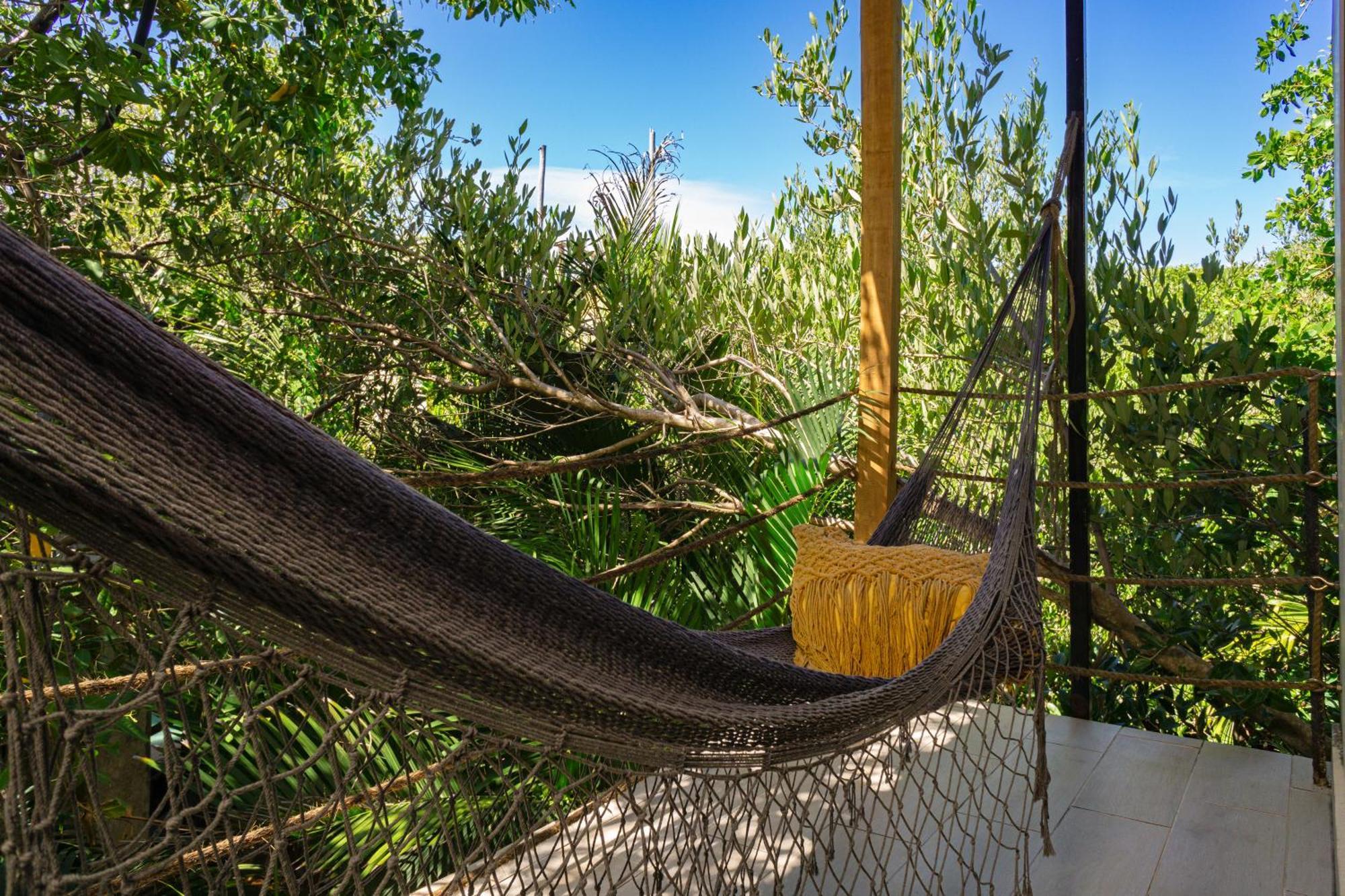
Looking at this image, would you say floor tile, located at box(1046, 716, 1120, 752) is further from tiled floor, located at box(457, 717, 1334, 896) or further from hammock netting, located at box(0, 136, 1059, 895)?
hammock netting, located at box(0, 136, 1059, 895)

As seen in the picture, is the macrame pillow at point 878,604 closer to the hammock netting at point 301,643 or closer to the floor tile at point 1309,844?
the hammock netting at point 301,643

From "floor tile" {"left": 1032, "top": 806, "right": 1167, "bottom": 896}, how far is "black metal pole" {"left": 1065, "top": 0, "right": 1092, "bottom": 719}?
0.70m

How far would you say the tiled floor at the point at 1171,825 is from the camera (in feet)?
5.57

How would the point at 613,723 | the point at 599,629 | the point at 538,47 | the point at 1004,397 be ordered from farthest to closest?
the point at 538,47 < the point at 1004,397 < the point at 599,629 < the point at 613,723

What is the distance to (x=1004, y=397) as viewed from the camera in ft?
7.36

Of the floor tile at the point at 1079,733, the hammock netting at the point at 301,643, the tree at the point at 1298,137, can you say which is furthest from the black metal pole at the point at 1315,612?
the tree at the point at 1298,137

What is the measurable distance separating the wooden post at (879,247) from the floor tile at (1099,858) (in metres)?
0.79

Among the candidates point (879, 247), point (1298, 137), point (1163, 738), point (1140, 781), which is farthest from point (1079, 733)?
point (1298, 137)

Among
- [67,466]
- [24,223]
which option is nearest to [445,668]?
[67,466]

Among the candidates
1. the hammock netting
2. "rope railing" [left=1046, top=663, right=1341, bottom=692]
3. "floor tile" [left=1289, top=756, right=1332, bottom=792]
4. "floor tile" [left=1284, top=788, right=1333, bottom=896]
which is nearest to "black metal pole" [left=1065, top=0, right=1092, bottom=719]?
"rope railing" [left=1046, top=663, right=1341, bottom=692]

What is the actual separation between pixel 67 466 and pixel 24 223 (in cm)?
218

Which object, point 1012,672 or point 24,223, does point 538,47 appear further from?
point 1012,672

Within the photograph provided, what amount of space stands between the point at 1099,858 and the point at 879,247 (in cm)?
138

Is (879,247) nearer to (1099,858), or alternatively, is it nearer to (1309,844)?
(1099,858)
